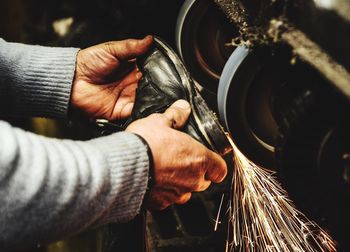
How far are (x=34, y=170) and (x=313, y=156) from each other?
42.7 inches

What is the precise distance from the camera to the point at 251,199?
258cm

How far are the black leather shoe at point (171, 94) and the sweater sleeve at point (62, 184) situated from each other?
376mm

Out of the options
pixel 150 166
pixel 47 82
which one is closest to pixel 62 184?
pixel 150 166

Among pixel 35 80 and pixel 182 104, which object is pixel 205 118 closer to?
pixel 182 104

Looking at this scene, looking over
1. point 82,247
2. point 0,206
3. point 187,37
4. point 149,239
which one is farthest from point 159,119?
point 82,247

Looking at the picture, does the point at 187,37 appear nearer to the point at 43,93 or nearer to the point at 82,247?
the point at 43,93

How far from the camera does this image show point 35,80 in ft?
7.41

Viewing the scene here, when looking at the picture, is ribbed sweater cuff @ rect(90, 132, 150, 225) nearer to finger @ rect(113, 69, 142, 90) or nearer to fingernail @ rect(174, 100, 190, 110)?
fingernail @ rect(174, 100, 190, 110)

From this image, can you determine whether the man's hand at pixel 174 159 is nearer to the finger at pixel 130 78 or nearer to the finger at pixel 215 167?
the finger at pixel 215 167

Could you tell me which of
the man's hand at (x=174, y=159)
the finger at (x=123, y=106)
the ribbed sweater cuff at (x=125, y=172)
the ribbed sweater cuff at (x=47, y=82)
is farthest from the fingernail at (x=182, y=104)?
the ribbed sweater cuff at (x=47, y=82)

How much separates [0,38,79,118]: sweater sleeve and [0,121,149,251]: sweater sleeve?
841 mm

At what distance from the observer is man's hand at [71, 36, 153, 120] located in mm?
2293

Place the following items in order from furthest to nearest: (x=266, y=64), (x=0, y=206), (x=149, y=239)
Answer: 1. (x=149, y=239)
2. (x=266, y=64)
3. (x=0, y=206)

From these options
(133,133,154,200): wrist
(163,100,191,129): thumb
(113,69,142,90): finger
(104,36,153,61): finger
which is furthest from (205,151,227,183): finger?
(113,69,142,90): finger
